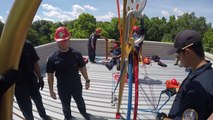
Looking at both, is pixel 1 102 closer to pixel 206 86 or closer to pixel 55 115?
pixel 206 86

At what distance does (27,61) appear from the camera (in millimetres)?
3480

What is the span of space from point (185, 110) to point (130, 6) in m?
1.88

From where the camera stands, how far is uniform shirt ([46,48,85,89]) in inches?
146

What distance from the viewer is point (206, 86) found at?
149 centimetres

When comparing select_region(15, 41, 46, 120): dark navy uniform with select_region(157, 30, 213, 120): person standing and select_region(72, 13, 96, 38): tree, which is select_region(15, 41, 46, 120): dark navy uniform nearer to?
select_region(157, 30, 213, 120): person standing

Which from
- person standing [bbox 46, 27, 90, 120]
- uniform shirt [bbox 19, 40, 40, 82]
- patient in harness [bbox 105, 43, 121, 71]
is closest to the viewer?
uniform shirt [bbox 19, 40, 40, 82]

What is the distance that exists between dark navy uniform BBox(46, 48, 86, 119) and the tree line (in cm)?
4442

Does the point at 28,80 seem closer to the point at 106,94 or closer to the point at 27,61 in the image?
the point at 27,61

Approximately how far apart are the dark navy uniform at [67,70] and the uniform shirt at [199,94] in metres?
2.36

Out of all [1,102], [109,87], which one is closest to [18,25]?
[1,102]

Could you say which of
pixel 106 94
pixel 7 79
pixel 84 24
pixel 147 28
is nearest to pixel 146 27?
pixel 147 28

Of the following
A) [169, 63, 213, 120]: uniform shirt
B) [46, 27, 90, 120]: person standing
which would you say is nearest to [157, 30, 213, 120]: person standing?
[169, 63, 213, 120]: uniform shirt

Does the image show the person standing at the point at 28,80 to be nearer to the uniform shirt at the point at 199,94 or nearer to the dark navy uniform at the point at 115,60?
the uniform shirt at the point at 199,94

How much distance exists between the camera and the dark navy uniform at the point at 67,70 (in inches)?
147
